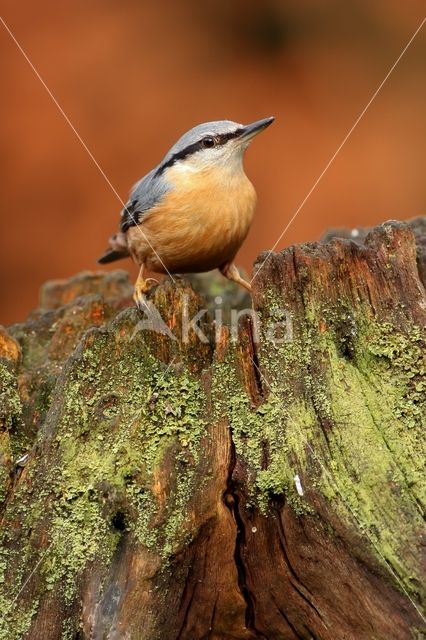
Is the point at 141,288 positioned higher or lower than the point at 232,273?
higher

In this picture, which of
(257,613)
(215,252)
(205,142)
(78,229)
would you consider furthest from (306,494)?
(78,229)

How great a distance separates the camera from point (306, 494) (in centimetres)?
254

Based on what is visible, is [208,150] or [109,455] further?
[208,150]

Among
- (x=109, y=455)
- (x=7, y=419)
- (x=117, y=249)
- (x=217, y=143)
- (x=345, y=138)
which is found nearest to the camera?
(x=109, y=455)

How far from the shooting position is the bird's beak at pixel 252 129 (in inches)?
146

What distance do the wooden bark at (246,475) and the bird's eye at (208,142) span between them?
1129mm

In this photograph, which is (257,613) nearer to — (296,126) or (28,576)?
(28,576)

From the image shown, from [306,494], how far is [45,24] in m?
5.58

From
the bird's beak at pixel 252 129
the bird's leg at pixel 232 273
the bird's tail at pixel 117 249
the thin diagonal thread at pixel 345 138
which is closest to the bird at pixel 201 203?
the bird's beak at pixel 252 129

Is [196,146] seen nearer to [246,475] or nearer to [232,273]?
[232,273]

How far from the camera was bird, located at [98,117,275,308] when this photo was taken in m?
3.73

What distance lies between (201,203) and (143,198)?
0.45 meters

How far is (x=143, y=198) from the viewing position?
13.3ft

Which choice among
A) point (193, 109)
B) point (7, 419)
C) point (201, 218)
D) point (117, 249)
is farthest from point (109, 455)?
point (193, 109)
